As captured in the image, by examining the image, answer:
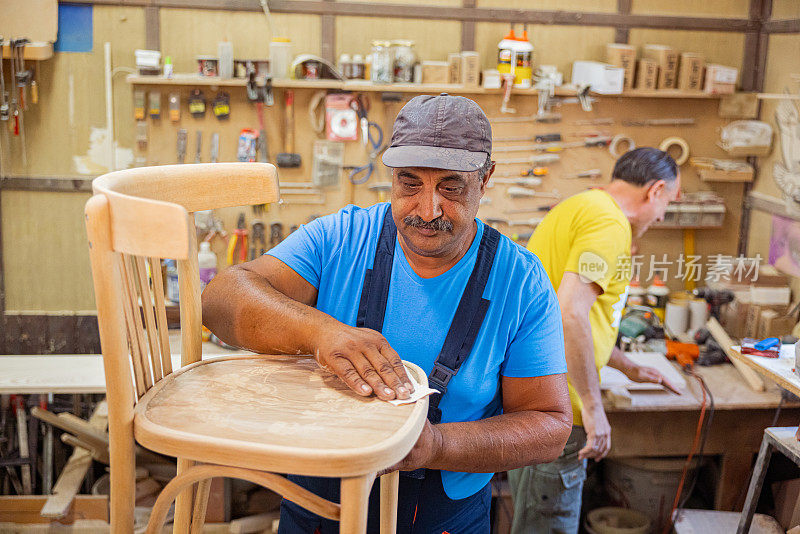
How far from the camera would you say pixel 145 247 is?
0.91 m

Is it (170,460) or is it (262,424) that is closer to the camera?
(262,424)

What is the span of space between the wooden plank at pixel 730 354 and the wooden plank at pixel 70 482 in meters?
3.12

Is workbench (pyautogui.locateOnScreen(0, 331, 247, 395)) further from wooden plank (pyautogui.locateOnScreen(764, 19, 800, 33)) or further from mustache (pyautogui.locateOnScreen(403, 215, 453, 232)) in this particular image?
wooden plank (pyautogui.locateOnScreen(764, 19, 800, 33))

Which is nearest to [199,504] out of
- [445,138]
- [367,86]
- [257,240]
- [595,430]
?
[445,138]

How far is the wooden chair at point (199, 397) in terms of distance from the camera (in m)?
0.95

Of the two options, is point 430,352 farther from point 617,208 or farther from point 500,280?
point 617,208

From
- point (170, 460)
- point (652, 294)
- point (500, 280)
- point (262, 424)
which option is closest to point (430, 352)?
point (500, 280)

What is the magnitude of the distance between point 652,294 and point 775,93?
55.7 inches

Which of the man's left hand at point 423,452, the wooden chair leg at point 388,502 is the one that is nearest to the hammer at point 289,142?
the wooden chair leg at point 388,502

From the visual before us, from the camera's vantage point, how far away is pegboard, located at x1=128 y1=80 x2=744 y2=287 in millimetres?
4535

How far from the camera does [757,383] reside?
12.2 feet

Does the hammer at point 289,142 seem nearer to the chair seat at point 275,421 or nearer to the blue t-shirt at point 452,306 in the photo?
the blue t-shirt at point 452,306

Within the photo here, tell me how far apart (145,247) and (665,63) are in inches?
168

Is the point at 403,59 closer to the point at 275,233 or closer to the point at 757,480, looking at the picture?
the point at 275,233
